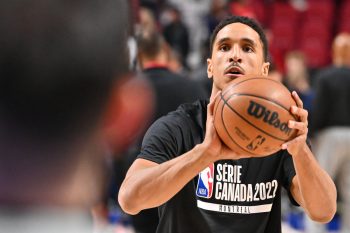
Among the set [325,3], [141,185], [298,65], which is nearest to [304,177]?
[141,185]

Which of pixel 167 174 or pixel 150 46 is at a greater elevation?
pixel 150 46

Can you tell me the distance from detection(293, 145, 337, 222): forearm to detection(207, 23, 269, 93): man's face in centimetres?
51

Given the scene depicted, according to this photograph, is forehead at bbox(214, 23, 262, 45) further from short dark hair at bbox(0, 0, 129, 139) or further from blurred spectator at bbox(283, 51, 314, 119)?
blurred spectator at bbox(283, 51, 314, 119)

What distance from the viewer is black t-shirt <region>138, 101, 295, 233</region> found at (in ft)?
9.55

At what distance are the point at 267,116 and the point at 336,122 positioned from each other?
501 cm

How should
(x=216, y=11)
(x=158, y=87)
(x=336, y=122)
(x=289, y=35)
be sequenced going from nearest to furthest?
(x=158, y=87), (x=336, y=122), (x=216, y=11), (x=289, y=35)

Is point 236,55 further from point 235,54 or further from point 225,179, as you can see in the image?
point 225,179

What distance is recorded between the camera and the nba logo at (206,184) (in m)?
2.95

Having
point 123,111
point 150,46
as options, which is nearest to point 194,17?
point 150,46

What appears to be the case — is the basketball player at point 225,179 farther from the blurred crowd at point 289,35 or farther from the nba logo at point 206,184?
the blurred crowd at point 289,35

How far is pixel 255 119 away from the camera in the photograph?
8.18ft

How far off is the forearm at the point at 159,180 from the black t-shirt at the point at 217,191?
0.19m

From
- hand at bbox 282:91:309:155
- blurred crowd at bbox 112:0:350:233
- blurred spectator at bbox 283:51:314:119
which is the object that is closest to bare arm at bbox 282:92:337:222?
hand at bbox 282:91:309:155

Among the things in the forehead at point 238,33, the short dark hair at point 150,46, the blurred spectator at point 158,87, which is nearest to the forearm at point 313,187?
the forehead at point 238,33
